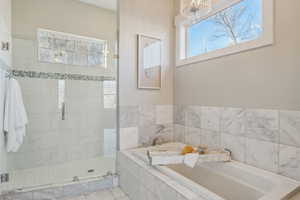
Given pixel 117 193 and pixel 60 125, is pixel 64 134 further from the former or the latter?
pixel 117 193

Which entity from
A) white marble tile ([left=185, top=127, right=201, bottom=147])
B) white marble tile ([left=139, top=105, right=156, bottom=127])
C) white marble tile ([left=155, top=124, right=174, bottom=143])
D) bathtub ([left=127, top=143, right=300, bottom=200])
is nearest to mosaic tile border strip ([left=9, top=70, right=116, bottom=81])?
white marble tile ([left=139, top=105, right=156, bottom=127])

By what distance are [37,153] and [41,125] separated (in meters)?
0.41

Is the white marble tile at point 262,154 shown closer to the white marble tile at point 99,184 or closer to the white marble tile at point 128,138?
the white marble tile at point 128,138

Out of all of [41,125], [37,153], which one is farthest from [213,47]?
[37,153]

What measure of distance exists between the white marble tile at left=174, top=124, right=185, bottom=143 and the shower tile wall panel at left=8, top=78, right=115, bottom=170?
937 mm

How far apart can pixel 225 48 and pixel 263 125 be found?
0.88 meters

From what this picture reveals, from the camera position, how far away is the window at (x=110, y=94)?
2.53 metres

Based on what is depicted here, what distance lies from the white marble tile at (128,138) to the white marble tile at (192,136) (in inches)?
27.3

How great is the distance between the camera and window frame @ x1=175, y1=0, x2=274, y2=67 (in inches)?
61.7

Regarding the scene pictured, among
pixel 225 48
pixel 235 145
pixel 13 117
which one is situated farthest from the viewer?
pixel 13 117

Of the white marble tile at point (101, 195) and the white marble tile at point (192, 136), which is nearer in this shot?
the white marble tile at point (101, 195)

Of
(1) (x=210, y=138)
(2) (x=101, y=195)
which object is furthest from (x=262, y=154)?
(2) (x=101, y=195)

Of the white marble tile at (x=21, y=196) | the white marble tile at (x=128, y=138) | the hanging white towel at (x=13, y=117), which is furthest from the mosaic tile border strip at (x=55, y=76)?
the white marble tile at (x=21, y=196)

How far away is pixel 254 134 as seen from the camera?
1674 millimetres
